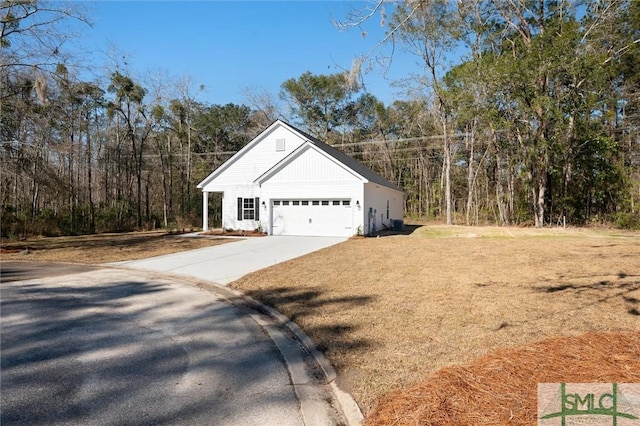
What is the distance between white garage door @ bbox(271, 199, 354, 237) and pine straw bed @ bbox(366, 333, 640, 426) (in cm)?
1521

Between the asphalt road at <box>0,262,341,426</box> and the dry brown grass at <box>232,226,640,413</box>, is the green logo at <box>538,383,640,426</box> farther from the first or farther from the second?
the asphalt road at <box>0,262,341,426</box>

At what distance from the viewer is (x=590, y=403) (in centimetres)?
252

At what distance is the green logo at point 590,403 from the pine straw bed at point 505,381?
75 millimetres

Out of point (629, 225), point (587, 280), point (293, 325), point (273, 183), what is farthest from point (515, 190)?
point (293, 325)

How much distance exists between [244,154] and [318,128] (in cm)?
A: 1940

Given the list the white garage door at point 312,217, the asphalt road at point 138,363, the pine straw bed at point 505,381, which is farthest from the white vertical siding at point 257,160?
the pine straw bed at point 505,381

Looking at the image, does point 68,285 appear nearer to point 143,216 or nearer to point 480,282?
point 480,282

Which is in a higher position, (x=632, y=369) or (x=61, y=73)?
(x=61, y=73)

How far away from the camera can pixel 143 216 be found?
27016mm

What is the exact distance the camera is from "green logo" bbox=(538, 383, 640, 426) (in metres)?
2.34

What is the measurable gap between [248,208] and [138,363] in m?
17.8

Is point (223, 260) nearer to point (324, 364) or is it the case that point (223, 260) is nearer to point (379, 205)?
point (324, 364)

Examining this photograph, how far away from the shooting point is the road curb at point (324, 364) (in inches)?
116

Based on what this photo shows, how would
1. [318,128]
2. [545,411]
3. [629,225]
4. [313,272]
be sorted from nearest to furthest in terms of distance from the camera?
[545,411] → [313,272] → [629,225] → [318,128]
